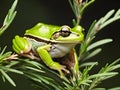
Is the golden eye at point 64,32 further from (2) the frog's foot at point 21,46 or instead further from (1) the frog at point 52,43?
(2) the frog's foot at point 21,46

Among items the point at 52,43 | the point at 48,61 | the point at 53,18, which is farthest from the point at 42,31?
the point at 53,18

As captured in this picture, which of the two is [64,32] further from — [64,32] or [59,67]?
[59,67]

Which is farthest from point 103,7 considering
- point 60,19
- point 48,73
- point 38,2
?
point 48,73

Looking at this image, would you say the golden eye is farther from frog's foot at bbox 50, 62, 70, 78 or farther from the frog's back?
frog's foot at bbox 50, 62, 70, 78

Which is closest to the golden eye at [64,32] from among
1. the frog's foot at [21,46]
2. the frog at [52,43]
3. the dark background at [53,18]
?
the frog at [52,43]

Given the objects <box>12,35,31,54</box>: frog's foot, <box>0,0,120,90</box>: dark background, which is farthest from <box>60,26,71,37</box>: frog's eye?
<box>0,0,120,90</box>: dark background

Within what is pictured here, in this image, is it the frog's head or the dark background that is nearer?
the frog's head

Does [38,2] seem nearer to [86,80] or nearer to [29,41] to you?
[29,41]

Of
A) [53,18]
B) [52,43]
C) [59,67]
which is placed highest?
[53,18]
